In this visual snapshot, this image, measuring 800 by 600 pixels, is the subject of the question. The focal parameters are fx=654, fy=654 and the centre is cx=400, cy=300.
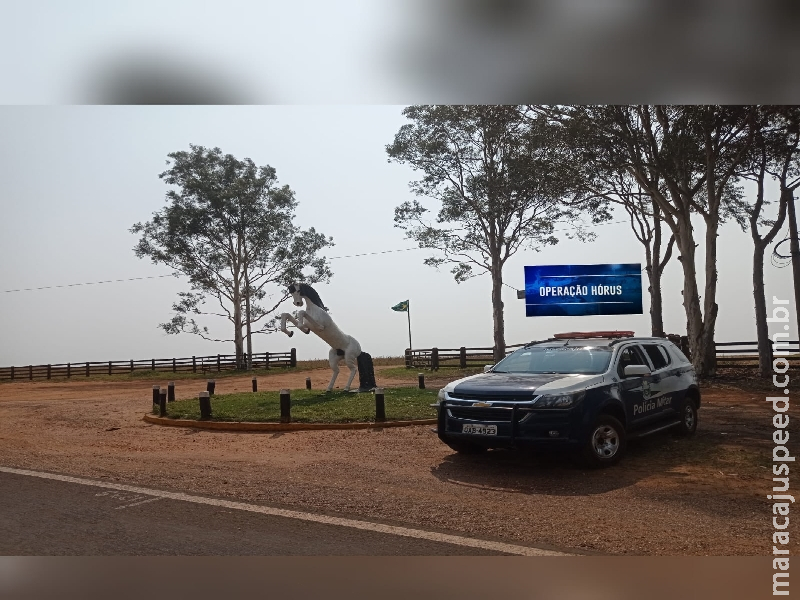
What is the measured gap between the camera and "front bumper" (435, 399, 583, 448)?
6.59 m

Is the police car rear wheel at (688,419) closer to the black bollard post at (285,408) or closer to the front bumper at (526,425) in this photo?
the front bumper at (526,425)

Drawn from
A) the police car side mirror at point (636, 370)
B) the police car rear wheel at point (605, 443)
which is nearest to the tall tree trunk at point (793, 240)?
the police car side mirror at point (636, 370)

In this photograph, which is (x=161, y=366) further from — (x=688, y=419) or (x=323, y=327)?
(x=688, y=419)

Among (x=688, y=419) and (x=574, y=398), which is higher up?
(x=574, y=398)

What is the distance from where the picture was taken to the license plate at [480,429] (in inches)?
267

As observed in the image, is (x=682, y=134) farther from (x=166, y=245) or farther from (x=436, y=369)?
(x=166, y=245)

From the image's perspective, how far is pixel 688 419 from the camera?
28.1 feet

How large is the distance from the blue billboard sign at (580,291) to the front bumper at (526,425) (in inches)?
130

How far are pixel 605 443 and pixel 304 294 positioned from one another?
26.4 feet

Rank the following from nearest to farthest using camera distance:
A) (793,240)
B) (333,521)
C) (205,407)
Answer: (333,521) < (205,407) < (793,240)

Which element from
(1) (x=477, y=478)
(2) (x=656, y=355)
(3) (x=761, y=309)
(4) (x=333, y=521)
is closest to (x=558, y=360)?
(2) (x=656, y=355)

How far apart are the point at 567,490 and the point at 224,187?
12474 mm

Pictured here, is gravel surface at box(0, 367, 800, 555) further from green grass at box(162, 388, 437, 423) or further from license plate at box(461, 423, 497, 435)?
green grass at box(162, 388, 437, 423)

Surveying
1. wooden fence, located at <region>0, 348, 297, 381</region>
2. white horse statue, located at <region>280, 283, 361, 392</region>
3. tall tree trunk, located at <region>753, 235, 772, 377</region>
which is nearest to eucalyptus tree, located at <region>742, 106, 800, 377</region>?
tall tree trunk, located at <region>753, 235, 772, 377</region>
